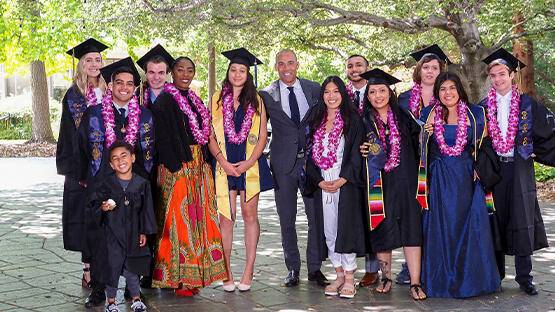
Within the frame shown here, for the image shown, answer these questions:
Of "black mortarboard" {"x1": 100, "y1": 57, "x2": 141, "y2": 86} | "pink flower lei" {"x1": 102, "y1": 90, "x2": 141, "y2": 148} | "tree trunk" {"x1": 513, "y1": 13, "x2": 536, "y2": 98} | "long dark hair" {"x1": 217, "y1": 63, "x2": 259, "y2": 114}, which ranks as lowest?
"pink flower lei" {"x1": 102, "y1": 90, "x2": 141, "y2": 148}

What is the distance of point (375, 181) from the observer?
599 cm

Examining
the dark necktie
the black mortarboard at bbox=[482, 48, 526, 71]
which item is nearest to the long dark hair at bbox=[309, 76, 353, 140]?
the dark necktie

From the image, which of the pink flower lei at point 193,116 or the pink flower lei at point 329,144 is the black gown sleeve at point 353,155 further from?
the pink flower lei at point 193,116

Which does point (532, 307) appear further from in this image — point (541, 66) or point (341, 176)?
point (541, 66)

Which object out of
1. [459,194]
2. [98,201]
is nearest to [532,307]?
[459,194]

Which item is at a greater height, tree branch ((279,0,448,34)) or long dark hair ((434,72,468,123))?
tree branch ((279,0,448,34))

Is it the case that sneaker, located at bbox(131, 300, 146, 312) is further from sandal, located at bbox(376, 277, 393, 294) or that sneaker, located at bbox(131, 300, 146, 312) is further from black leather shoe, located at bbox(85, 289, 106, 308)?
sandal, located at bbox(376, 277, 393, 294)

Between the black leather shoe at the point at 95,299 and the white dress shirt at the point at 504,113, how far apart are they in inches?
143

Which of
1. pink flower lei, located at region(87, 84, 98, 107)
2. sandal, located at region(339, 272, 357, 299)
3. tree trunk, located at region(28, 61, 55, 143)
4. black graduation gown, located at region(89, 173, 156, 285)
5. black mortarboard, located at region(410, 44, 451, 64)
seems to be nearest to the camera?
black graduation gown, located at region(89, 173, 156, 285)

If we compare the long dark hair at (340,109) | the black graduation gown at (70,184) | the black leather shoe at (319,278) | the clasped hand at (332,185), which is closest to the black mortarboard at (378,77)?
the long dark hair at (340,109)

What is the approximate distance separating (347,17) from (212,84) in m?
11.6

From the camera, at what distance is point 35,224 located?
981 centimetres

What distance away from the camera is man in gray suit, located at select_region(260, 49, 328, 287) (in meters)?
6.44

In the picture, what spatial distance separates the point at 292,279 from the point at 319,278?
260mm
